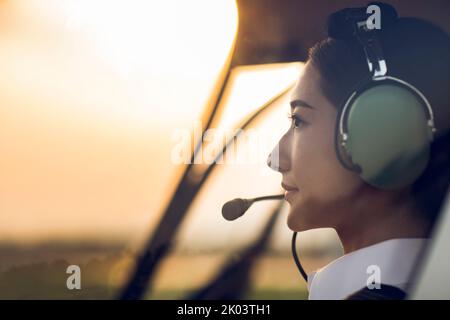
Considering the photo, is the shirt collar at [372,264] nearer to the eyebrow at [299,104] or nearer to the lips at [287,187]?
the lips at [287,187]

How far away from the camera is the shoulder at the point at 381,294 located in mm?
1724

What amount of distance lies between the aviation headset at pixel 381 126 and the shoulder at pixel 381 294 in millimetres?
235

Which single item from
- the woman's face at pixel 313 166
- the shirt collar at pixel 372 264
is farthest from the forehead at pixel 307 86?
the shirt collar at pixel 372 264

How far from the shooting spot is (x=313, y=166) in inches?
68.4

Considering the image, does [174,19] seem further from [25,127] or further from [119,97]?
[25,127]

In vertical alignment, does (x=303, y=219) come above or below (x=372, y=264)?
above

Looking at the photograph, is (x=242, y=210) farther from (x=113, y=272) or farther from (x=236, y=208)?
(x=113, y=272)

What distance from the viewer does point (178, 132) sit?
5.98ft

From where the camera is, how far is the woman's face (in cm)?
172

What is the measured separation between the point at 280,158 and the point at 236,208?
0.16 m

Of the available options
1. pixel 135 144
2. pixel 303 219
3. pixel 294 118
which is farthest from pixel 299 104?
pixel 135 144

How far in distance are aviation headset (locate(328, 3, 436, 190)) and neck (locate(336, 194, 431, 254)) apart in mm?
57
